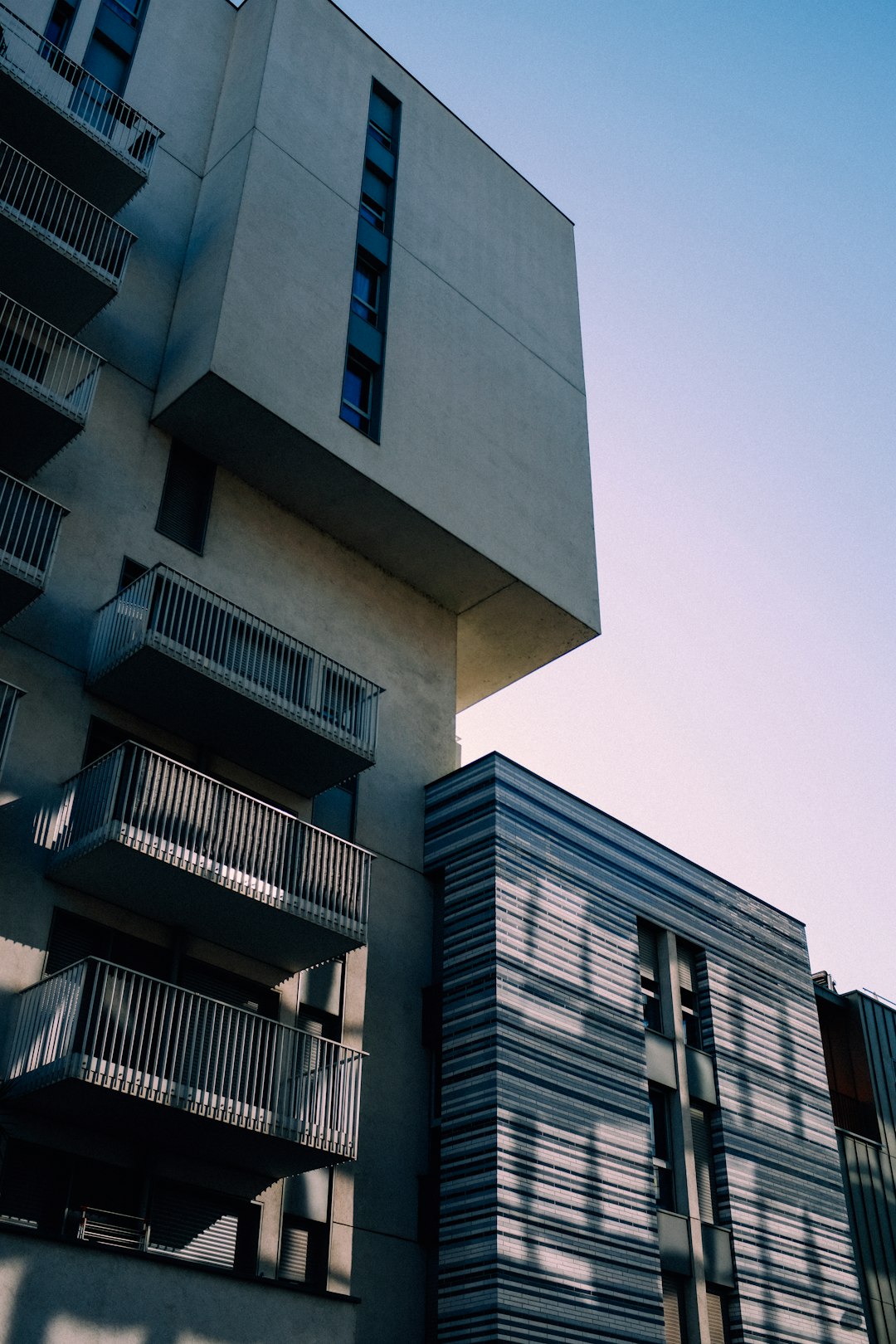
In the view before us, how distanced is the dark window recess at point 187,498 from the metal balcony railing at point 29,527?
3379 mm

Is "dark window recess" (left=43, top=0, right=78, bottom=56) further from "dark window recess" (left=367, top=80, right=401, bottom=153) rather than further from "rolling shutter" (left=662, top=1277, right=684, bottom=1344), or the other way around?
"rolling shutter" (left=662, top=1277, right=684, bottom=1344)

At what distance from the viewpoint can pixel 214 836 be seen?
Answer: 61.8 feet

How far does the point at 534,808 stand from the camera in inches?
918

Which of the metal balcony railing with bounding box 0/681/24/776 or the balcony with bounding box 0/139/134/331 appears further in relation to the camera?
the balcony with bounding box 0/139/134/331

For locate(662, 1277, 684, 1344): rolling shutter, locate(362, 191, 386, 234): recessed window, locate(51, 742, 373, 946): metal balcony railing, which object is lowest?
locate(662, 1277, 684, 1344): rolling shutter

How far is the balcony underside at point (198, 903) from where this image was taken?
58.2ft

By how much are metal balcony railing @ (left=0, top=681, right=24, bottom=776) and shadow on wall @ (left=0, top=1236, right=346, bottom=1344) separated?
6.10m

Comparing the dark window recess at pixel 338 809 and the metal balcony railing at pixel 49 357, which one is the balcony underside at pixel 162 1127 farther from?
the metal balcony railing at pixel 49 357

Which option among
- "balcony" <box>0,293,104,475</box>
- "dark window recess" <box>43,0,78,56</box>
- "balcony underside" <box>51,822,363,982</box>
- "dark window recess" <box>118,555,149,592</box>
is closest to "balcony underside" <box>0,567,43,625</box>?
"dark window recess" <box>118,555,149,592</box>

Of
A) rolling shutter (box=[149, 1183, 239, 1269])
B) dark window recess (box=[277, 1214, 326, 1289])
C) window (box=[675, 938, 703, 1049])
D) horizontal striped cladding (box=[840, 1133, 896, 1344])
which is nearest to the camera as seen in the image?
rolling shutter (box=[149, 1183, 239, 1269])

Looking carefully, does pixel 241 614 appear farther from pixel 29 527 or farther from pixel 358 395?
pixel 358 395

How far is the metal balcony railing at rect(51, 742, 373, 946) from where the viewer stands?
700 inches

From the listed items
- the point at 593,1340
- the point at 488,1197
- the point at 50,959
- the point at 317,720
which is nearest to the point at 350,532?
the point at 317,720

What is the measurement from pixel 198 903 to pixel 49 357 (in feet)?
31.0
